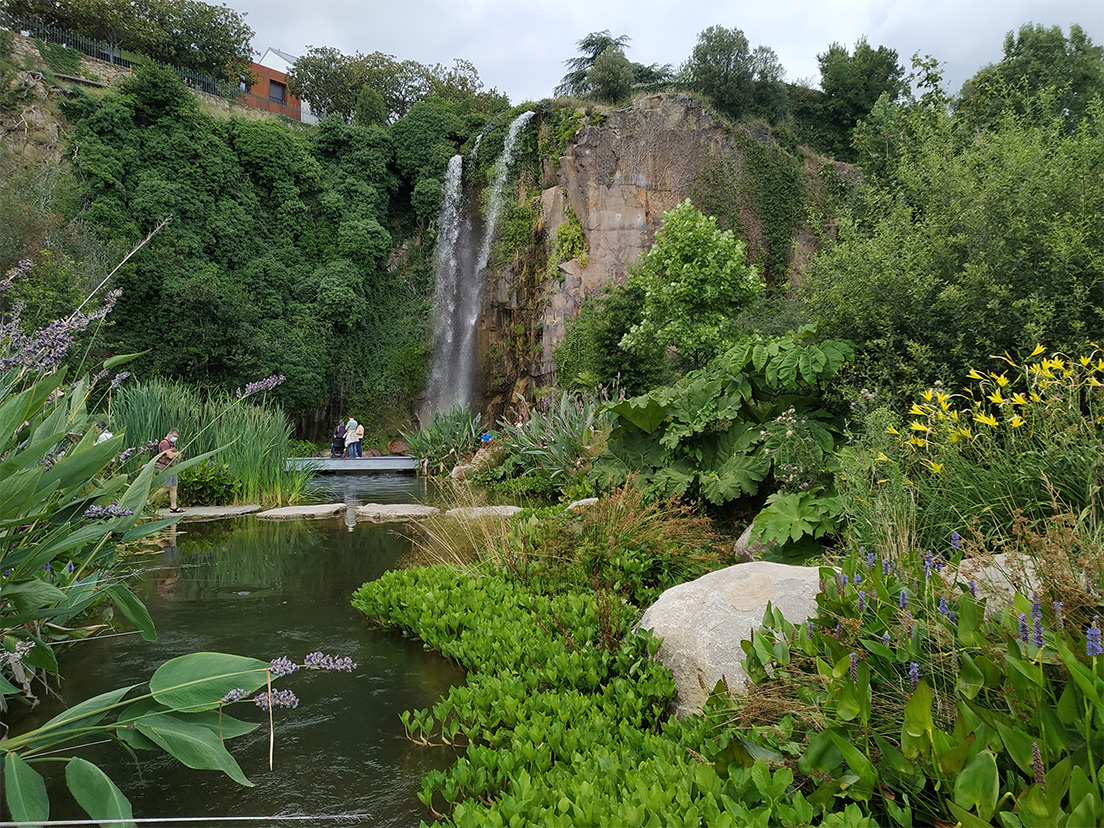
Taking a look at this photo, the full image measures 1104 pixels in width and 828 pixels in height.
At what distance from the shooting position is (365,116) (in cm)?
2433

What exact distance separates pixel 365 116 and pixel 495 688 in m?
25.8

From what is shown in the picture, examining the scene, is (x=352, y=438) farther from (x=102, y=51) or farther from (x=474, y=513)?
(x=102, y=51)

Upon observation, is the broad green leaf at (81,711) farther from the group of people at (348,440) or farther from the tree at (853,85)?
the tree at (853,85)

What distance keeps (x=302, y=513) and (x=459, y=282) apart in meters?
15.2

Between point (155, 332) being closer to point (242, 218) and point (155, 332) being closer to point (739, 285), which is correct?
point (242, 218)

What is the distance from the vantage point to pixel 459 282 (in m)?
21.8

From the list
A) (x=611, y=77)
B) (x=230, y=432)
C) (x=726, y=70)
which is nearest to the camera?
(x=230, y=432)

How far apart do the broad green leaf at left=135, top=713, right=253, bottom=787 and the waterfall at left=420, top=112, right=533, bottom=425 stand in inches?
750

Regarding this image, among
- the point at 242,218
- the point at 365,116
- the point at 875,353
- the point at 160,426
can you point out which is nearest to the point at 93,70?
the point at 242,218

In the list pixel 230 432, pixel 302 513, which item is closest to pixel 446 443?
pixel 230 432

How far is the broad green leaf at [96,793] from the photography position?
4.20ft

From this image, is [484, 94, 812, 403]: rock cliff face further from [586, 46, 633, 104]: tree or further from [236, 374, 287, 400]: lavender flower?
[236, 374, 287, 400]: lavender flower

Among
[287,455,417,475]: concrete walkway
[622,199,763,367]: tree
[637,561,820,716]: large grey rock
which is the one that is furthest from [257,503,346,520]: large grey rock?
[622,199,763,367]: tree

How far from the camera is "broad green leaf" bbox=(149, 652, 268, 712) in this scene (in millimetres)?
1459
